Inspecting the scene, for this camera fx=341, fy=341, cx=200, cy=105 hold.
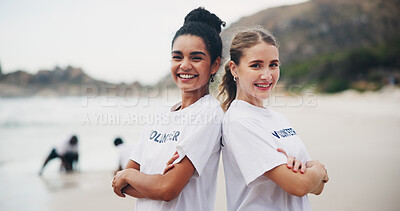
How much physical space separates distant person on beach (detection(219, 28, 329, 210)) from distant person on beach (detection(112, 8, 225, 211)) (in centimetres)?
12

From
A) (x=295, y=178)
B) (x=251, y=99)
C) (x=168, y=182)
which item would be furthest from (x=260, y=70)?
(x=168, y=182)

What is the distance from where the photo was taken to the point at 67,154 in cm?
788

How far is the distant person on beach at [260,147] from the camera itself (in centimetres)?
179

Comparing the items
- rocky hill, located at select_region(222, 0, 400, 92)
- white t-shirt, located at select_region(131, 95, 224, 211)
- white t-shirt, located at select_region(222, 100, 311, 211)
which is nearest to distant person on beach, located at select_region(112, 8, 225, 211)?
white t-shirt, located at select_region(131, 95, 224, 211)

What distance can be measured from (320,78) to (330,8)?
4517 cm

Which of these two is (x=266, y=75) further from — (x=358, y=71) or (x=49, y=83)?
(x=49, y=83)

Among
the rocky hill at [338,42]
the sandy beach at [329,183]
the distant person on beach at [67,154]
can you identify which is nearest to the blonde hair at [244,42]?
the sandy beach at [329,183]

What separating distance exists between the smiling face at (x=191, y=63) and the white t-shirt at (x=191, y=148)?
0.12 meters

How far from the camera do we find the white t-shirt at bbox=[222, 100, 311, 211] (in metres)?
1.82

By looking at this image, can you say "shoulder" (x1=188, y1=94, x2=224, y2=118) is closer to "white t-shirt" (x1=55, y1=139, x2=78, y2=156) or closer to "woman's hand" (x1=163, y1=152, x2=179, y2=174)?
"woman's hand" (x1=163, y1=152, x2=179, y2=174)

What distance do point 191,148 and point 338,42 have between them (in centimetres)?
6658

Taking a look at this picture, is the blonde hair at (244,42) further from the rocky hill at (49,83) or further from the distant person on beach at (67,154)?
the rocky hill at (49,83)

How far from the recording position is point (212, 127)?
6.32ft

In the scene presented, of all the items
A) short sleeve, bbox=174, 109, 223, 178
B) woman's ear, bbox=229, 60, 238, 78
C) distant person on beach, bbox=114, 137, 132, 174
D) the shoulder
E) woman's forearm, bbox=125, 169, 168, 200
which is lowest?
distant person on beach, bbox=114, 137, 132, 174
